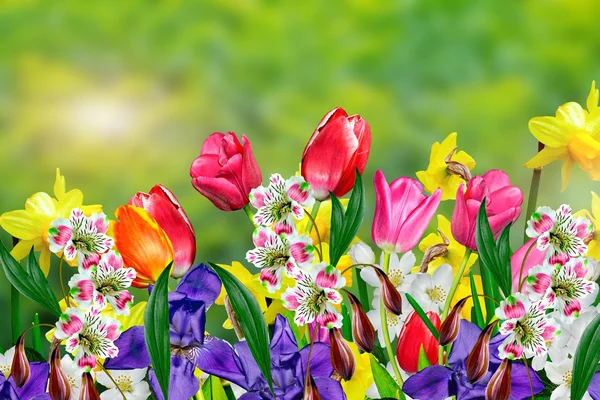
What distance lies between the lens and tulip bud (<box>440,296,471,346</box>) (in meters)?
0.41

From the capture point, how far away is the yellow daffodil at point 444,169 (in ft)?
1.75

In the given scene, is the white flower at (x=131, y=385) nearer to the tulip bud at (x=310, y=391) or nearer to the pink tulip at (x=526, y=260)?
the tulip bud at (x=310, y=391)

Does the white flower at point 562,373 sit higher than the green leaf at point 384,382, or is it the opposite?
the green leaf at point 384,382

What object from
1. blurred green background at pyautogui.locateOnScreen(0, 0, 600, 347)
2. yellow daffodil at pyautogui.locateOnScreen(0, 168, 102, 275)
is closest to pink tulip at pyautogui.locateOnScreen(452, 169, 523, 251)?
yellow daffodil at pyautogui.locateOnScreen(0, 168, 102, 275)

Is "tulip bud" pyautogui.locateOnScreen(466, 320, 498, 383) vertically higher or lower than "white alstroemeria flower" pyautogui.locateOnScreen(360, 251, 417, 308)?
lower

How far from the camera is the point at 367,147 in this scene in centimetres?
47

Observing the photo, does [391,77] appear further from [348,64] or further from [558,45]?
[558,45]

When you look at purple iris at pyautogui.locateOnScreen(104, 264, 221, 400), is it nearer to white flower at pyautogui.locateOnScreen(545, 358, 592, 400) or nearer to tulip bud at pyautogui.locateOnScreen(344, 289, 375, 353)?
tulip bud at pyautogui.locateOnScreen(344, 289, 375, 353)

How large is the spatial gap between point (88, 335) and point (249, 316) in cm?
8

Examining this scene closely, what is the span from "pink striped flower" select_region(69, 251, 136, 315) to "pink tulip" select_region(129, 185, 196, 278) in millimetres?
38

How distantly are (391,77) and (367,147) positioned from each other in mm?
684

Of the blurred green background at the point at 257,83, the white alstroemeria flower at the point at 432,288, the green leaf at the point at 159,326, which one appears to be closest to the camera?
the green leaf at the point at 159,326

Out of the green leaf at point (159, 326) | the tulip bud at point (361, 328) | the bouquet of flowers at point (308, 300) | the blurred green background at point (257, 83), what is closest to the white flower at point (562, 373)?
the bouquet of flowers at point (308, 300)

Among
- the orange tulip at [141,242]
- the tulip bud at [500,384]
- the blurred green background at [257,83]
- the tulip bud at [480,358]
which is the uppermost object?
the blurred green background at [257,83]
